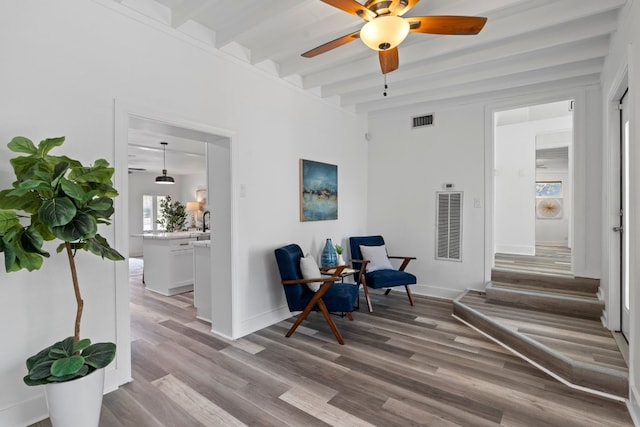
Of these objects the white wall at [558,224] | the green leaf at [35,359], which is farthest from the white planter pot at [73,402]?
the white wall at [558,224]

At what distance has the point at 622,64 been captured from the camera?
8.36 ft

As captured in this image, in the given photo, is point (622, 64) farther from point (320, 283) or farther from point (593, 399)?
point (320, 283)

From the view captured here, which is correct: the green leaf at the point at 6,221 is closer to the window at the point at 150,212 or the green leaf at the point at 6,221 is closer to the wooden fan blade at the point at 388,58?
the wooden fan blade at the point at 388,58

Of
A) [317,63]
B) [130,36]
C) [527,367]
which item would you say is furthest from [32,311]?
[527,367]

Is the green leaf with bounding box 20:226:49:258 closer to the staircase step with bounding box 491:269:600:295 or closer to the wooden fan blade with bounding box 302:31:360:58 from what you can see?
the wooden fan blade with bounding box 302:31:360:58

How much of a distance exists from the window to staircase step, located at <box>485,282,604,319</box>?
9.88 m

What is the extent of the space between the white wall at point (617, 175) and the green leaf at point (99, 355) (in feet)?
10.6

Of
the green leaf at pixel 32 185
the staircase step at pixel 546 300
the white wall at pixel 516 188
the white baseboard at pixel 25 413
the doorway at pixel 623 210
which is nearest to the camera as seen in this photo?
the green leaf at pixel 32 185

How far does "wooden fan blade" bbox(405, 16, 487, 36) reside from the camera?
2.05 metres

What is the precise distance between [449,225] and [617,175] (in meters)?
2.01

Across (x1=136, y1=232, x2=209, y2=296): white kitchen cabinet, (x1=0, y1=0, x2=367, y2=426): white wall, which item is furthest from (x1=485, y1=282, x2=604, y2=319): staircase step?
(x1=136, y1=232, x2=209, y2=296): white kitchen cabinet

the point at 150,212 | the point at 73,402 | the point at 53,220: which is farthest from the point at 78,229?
the point at 150,212

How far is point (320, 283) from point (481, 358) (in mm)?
1644

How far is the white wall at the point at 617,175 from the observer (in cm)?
211
